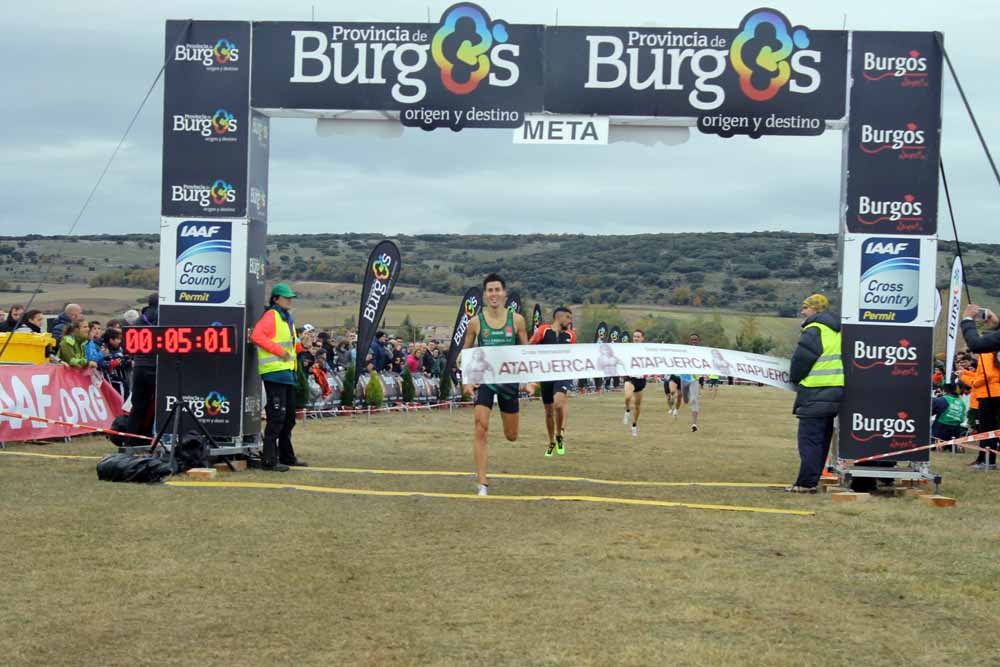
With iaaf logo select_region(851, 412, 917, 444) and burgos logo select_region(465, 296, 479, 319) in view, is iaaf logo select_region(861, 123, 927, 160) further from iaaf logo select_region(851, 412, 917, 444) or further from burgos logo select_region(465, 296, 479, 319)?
burgos logo select_region(465, 296, 479, 319)

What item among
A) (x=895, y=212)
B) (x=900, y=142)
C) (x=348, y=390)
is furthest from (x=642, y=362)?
(x=348, y=390)

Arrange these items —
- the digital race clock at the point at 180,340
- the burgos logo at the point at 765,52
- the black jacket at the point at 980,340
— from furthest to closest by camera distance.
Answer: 1. the burgos logo at the point at 765,52
2. the digital race clock at the point at 180,340
3. the black jacket at the point at 980,340

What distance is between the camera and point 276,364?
12836 millimetres

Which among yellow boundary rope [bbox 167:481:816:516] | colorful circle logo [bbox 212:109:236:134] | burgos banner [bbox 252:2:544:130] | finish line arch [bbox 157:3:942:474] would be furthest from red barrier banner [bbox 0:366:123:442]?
burgos banner [bbox 252:2:544:130]

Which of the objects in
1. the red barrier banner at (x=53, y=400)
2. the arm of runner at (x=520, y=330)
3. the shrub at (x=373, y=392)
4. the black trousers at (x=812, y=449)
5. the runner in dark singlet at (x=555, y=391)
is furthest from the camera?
the shrub at (x=373, y=392)

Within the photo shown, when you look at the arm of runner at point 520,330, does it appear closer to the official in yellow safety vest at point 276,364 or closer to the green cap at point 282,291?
the official in yellow safety vest at point 276,364

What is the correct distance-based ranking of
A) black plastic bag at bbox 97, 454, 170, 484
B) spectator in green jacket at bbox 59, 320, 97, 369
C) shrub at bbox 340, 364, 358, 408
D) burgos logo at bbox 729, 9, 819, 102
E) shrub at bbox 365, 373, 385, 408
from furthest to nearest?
shrub at bbox 365, 373, 385, 408
shrub at bbox 340, 364, 358, 408
spectator in green jacket at bbox 59, 320, 97, 369
burgos logo at bbox 729, 9, 819, 102
black plastic bag at bbox 97, 454, 170, 484

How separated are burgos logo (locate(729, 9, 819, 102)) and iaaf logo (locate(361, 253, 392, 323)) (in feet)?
33.7

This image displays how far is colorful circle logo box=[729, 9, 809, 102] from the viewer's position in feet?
41.9

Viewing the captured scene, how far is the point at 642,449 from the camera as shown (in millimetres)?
18188

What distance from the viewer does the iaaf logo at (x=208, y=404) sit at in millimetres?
13211

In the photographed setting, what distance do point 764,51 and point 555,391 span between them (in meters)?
6.04

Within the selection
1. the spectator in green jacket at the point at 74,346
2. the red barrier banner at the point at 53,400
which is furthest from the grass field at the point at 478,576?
the spectator in green jacket at the point at 74,346

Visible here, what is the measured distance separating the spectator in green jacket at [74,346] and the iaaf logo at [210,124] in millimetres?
5245
